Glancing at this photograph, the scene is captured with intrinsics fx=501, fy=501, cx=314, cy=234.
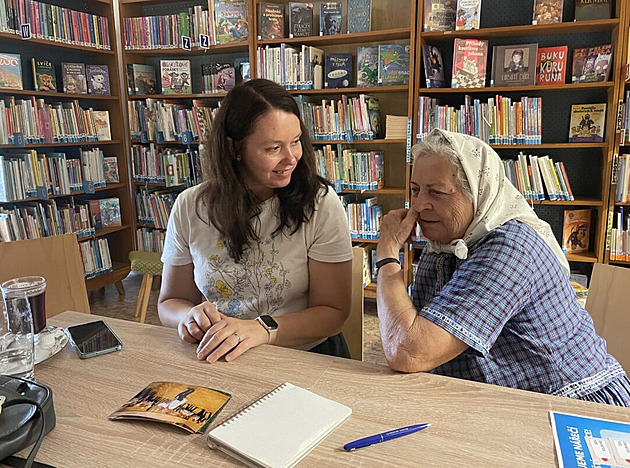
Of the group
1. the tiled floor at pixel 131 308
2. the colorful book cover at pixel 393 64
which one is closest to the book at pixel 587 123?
the colorful book cover at pixel 393 64

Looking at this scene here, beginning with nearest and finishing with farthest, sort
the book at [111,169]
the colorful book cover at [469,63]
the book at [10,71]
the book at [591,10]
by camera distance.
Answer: the book at [591,10]
the colorful book cover at [469,63]
the book at [10,71]
the book at [111,169]

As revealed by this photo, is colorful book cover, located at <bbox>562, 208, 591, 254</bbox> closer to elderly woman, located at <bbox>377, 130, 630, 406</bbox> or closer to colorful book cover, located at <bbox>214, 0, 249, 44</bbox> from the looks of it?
elderly woman, located at <bbox>377, 130, 630, 406</bbox>

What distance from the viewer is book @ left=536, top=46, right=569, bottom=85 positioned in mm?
3102

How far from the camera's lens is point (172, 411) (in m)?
0.91

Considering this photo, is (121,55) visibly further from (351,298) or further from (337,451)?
(337,451)

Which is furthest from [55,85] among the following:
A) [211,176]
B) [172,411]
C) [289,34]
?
[172,411]

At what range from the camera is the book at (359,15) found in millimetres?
3488

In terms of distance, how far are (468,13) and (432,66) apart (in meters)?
0.38

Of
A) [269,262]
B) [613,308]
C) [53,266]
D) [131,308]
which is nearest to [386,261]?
[269,262]

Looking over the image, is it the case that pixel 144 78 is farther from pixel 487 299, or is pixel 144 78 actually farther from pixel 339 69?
pixel 487 299

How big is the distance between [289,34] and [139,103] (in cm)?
148

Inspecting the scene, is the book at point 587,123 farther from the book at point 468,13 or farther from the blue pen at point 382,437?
the blue pen at point 382,437

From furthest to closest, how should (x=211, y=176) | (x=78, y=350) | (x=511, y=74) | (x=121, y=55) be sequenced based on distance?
(x=121, y=55) < (x=511, y=74) < (x=211, y=176) < (x=78, y=350)

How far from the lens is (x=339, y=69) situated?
3.64 metres
